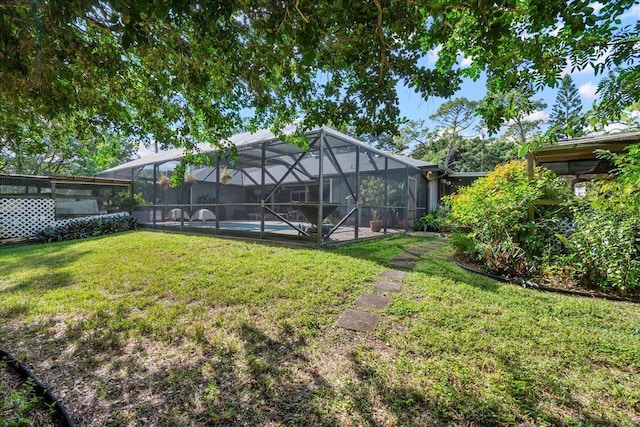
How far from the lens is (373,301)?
3.13 meters

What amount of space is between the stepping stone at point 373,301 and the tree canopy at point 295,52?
6.16ft

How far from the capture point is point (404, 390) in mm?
1685

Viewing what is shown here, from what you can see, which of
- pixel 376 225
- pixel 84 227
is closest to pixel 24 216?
pixel 84 227

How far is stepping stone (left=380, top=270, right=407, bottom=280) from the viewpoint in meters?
4.06

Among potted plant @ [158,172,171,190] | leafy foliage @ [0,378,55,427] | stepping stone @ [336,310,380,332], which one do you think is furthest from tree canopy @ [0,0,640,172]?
potted plant @ [158,172,171,190]

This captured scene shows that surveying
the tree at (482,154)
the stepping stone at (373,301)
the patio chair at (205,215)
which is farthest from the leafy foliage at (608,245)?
the tree at (482,154)

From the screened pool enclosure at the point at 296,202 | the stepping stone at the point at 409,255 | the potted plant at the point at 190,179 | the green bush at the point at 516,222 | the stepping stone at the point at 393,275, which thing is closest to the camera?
the stepping stone at the point at 393,275

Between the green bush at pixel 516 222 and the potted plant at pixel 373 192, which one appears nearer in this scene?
the green bush at pixel 516 222

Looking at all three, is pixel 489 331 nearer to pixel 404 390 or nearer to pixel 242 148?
pixel 404 390

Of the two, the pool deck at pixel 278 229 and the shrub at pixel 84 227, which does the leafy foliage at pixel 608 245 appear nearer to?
the pool deck at pixel 278 229

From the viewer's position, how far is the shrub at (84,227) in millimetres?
8195

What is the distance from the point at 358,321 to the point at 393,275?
1706 mm

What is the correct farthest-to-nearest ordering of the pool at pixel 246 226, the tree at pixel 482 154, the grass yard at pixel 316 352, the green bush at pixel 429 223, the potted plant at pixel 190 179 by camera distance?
1. the tree at pixel 482 154
2. the green bush at pixel 429 223
3. the potted plant at pixel 190 179
4. the pool at pixel 246 226
5. the grass yard at pixel 316 352

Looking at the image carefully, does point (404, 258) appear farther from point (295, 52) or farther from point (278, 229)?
point (295, 52)
